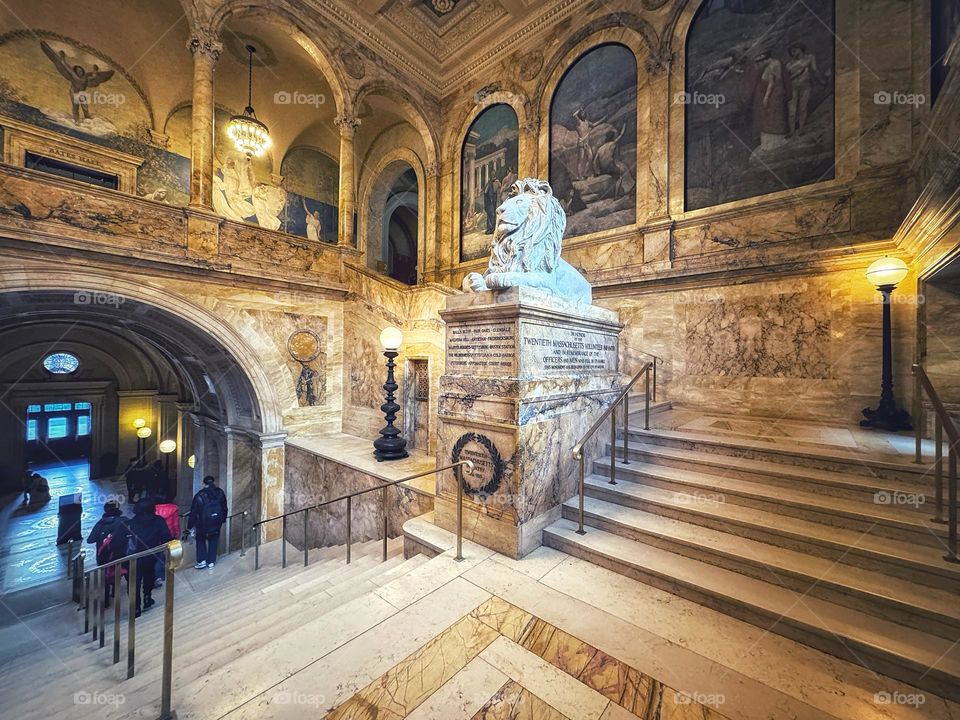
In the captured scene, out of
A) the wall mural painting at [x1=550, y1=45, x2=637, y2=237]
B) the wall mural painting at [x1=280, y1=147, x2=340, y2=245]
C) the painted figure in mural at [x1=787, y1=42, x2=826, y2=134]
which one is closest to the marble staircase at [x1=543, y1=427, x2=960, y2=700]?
the painted figure in mural at [x1=787, y1=42, x2=826, y2=134]

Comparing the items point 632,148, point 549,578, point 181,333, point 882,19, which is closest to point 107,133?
point 181,333

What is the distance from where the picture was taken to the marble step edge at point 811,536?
93.4 inches

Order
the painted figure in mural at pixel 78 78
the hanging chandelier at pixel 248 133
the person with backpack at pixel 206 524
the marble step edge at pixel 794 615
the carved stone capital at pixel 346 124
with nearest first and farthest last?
the marble step edge at pixel 794 615 → the person with backpack at pixel 206 524 → the painted figure in mural at pixel 78 78 → the hanging chandelier at pixel 248 133 → the carved stone capital at pixel 346 124

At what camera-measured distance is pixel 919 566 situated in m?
2.38

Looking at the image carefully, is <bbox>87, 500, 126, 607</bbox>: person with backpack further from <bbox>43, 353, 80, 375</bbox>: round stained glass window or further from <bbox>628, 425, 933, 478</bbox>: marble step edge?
<bbox>43, 353, 80, 375</bbox>: round stained glass window

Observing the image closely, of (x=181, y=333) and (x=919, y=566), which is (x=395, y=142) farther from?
(x=919, y=566)

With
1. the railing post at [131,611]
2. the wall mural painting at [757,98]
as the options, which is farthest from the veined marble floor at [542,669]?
the wall mural painting at [757,98]

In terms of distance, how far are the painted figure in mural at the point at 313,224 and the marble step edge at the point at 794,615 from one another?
47.2 feet

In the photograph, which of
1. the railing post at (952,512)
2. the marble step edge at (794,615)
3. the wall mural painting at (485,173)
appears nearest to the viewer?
the marble step edge at (794,615)

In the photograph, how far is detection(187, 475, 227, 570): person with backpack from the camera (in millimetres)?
6754

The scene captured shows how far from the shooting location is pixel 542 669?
2033 millimetres

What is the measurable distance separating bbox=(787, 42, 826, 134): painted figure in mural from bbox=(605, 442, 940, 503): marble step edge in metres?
6.08

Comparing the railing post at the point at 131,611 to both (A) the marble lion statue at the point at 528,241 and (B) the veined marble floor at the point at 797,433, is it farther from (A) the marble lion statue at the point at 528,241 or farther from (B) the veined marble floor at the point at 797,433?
(B) the veined marble floor at the point at 797,433

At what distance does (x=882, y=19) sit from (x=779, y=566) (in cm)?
834
